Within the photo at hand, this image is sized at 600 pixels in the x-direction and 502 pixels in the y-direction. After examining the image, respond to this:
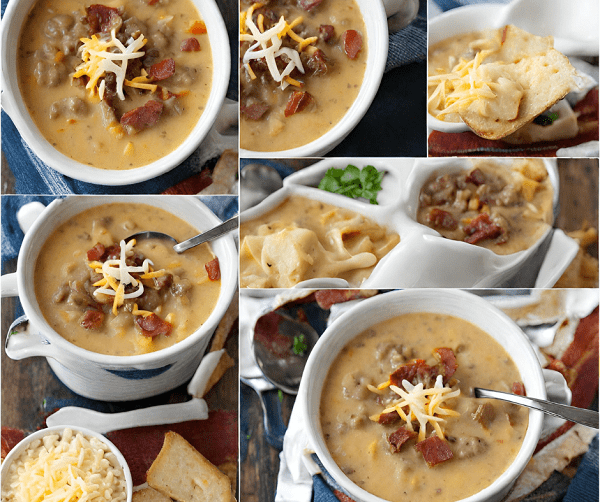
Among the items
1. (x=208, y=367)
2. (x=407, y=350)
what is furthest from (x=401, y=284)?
(x=208, y=367)

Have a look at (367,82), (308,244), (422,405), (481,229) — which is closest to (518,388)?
(422,405)

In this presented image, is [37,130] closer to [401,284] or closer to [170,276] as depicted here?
[170,276]

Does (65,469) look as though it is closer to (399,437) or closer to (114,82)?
(399,437)

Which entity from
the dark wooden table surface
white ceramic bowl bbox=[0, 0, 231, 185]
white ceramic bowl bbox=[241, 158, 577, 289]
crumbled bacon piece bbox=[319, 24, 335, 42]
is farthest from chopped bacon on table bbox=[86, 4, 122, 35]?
the dark wooden table surface

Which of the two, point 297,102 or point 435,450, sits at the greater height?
point 297,102

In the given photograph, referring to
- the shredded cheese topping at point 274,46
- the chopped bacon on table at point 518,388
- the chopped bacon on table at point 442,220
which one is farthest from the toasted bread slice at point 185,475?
the shredded cheese topping at point 274,46

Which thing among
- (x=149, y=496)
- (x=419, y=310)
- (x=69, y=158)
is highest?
(x=69, y=158)

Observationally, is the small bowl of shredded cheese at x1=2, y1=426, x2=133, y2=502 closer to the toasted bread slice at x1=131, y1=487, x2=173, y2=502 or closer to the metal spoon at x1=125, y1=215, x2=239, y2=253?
the toasted bread slice at x1=131, y1=487, x2=173, y2=502
